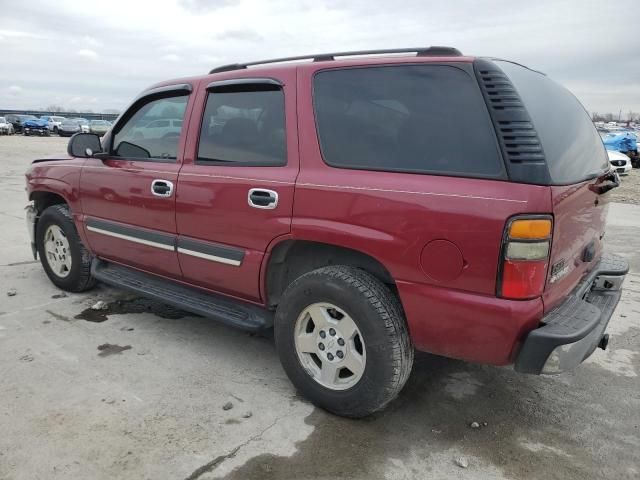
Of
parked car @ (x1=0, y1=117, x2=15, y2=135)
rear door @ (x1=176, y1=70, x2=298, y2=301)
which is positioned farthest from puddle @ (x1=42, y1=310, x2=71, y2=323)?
parked car @ (x1=0, y1=117, x2=15, y2=135)

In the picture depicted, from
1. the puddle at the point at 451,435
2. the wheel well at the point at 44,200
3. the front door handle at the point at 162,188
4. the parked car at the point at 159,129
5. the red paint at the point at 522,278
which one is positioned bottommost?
the puddle at the point at 451,435

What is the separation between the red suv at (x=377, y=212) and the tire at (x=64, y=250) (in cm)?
95

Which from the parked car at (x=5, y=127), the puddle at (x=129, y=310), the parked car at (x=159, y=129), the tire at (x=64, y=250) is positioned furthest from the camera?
the parked car at (x=5, y=127)

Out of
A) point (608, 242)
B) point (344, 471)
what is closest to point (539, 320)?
point (344, 471)

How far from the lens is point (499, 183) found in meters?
2.23

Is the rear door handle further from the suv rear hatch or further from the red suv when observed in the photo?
the suv rear hatch

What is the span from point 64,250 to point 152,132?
64.7 inches

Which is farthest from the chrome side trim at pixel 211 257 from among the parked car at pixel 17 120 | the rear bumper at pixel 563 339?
the parked car at pixel 17 120

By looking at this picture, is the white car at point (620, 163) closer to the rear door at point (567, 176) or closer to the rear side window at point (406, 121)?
the rear door at point (567, 176)

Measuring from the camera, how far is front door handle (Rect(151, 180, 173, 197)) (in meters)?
3.42

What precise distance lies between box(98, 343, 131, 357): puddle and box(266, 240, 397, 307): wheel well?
118 cm

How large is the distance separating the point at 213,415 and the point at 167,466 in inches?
17.4

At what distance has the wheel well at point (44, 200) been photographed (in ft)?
15.6

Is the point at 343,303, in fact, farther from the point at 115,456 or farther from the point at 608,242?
the point at 608,242
